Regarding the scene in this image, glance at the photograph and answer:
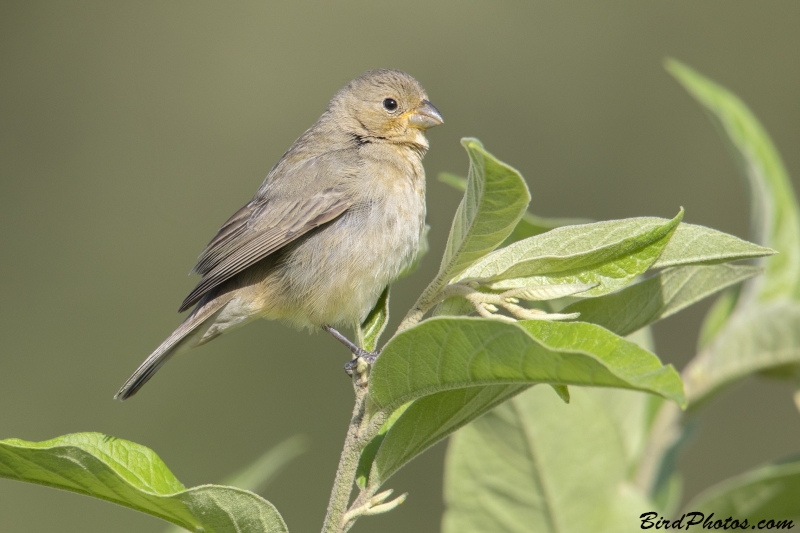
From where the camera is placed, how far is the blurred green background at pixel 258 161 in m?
10.3

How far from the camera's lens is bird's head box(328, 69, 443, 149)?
5016 mm

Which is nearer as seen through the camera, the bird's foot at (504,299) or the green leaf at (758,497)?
the bird's foot at (504,299)

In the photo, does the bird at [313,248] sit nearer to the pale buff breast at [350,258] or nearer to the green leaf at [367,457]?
the pale buff breast at [350,258]

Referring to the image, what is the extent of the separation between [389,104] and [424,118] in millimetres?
248

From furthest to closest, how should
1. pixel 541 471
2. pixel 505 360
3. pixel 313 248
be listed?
pixel 313 248 < pixel 541 471 < pixel 505 360

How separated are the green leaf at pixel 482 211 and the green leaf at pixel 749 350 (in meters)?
1.09

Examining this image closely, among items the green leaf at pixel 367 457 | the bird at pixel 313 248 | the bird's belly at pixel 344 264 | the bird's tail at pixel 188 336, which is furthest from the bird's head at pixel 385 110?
the green leaf at pixel 367 457

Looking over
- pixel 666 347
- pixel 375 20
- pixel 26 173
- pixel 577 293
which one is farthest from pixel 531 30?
pixel 577 293

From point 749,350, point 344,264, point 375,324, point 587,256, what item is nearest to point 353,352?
point 344,264

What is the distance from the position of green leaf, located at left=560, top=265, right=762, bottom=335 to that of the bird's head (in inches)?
113

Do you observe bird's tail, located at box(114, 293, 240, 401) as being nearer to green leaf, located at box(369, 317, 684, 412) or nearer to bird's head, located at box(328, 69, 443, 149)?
bird's head, located at box(328, 69, 443, 149)

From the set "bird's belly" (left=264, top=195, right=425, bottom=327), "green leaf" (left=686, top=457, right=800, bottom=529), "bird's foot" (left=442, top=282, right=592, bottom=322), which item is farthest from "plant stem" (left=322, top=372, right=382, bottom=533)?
"bird's belly" (left=264, top=195, right=425, bottom=327)

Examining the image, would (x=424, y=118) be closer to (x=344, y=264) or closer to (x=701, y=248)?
(x=344, y=264)

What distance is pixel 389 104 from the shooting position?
16.9ft
